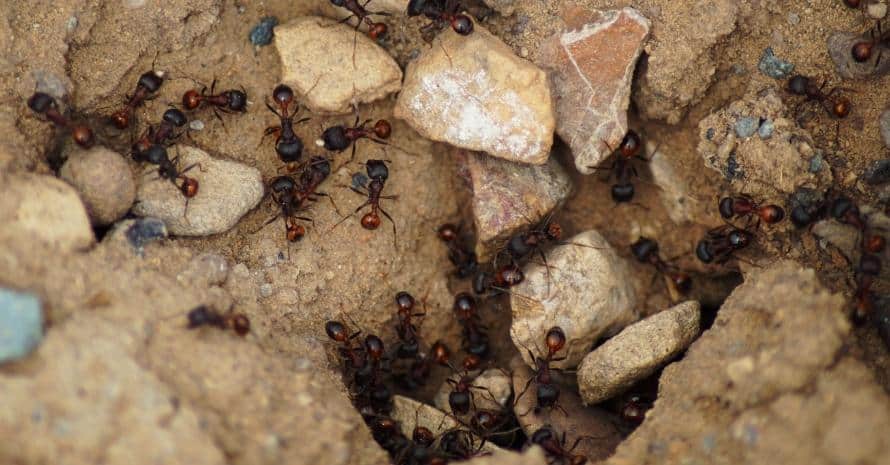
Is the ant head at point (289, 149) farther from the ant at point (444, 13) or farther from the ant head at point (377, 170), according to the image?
the ant at point (444, 13)

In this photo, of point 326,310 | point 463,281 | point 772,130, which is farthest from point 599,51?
point 326,310

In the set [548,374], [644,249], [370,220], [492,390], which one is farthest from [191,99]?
[644,249]

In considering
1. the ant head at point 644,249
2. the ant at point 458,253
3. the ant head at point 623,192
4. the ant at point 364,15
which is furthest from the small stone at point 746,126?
the ant at point 364,15

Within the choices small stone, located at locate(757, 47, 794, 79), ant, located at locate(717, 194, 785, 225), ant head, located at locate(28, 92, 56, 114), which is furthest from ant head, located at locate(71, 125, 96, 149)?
A: small stone, located at locate(757, 47, 794, 79)

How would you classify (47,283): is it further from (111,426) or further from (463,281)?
(463,281)

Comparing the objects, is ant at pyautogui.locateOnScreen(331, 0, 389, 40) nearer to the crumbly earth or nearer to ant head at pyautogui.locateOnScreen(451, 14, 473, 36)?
the crumbly earth

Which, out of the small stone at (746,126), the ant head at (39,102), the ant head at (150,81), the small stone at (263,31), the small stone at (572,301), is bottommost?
the small stone at (572,301)
